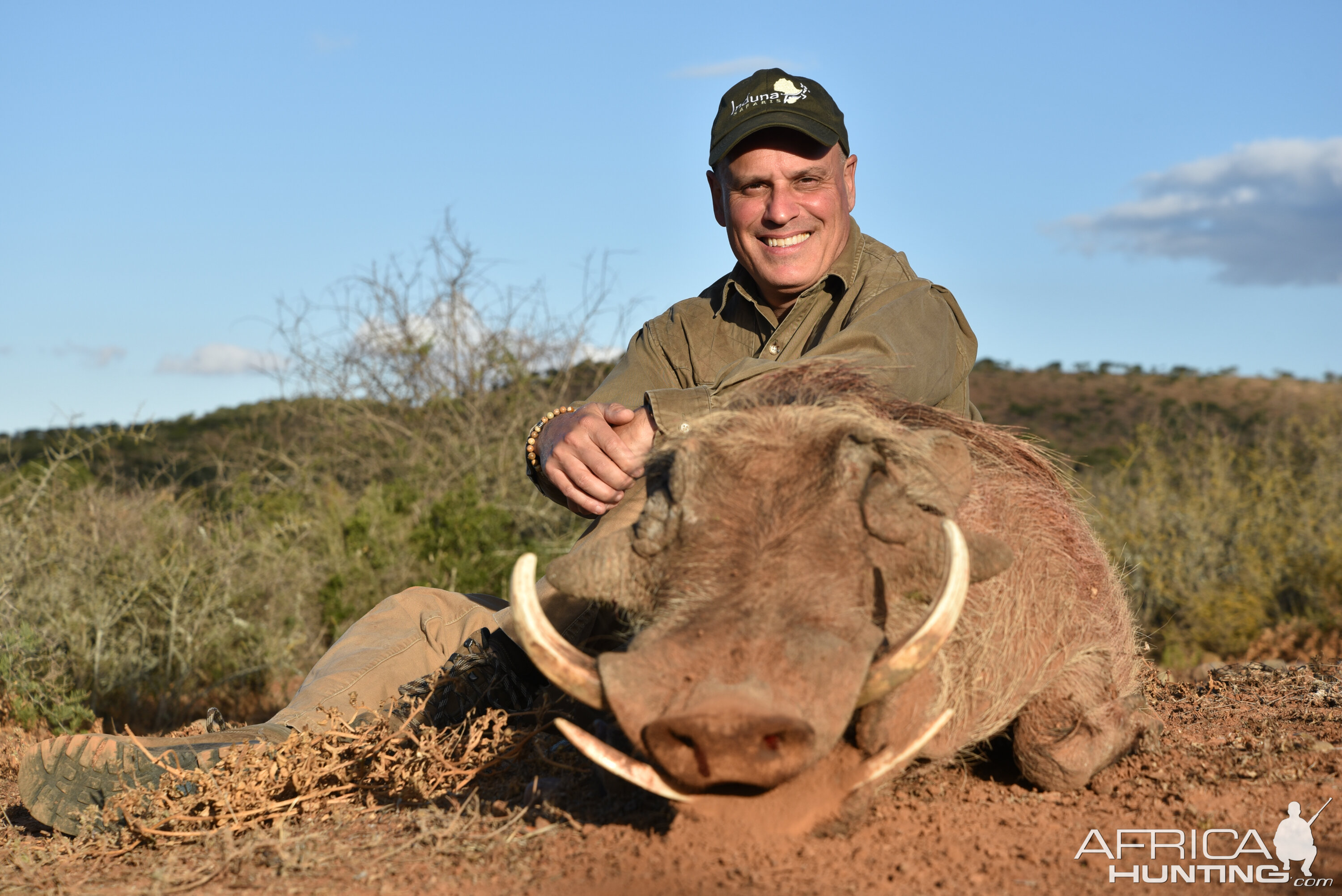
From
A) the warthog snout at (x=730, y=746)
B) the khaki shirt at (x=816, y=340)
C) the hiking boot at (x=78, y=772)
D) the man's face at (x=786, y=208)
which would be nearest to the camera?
the warthog snout at (x=730, y=746)

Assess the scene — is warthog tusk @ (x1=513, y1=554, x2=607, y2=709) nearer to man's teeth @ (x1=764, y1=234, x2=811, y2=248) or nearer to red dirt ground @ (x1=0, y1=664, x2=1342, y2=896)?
red dirt ground @ (x1=0, y1=664, x2=1342, y2=896)

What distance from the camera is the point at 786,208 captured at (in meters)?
4.30

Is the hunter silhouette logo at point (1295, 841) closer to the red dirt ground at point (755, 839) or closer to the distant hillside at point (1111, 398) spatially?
the red dirt ground at point (755, 839)

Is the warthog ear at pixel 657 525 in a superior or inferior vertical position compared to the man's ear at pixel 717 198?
inferior

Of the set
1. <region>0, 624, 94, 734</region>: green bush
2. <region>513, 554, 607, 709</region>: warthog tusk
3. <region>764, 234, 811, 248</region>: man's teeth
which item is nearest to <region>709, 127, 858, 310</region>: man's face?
<region>764, 234, 811, 248</region>: man's teeth

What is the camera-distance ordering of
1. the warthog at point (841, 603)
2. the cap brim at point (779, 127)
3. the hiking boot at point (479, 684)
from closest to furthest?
the warthog at point (841, 603), the hiking boot at point (479, 684), the cap brim at point (779, 127)

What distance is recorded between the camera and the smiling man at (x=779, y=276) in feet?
12.3

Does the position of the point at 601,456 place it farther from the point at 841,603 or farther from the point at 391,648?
the point at 391,648

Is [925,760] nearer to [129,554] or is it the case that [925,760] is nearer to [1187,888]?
[1187,888]

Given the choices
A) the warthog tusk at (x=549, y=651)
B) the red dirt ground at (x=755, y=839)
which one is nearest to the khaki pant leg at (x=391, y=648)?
the red dirt ground at (x=755, y=839)

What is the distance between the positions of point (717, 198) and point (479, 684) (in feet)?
7.92

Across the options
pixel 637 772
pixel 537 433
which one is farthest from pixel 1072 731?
pixel 537 433

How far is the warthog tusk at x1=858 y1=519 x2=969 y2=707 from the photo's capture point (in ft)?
6.88
